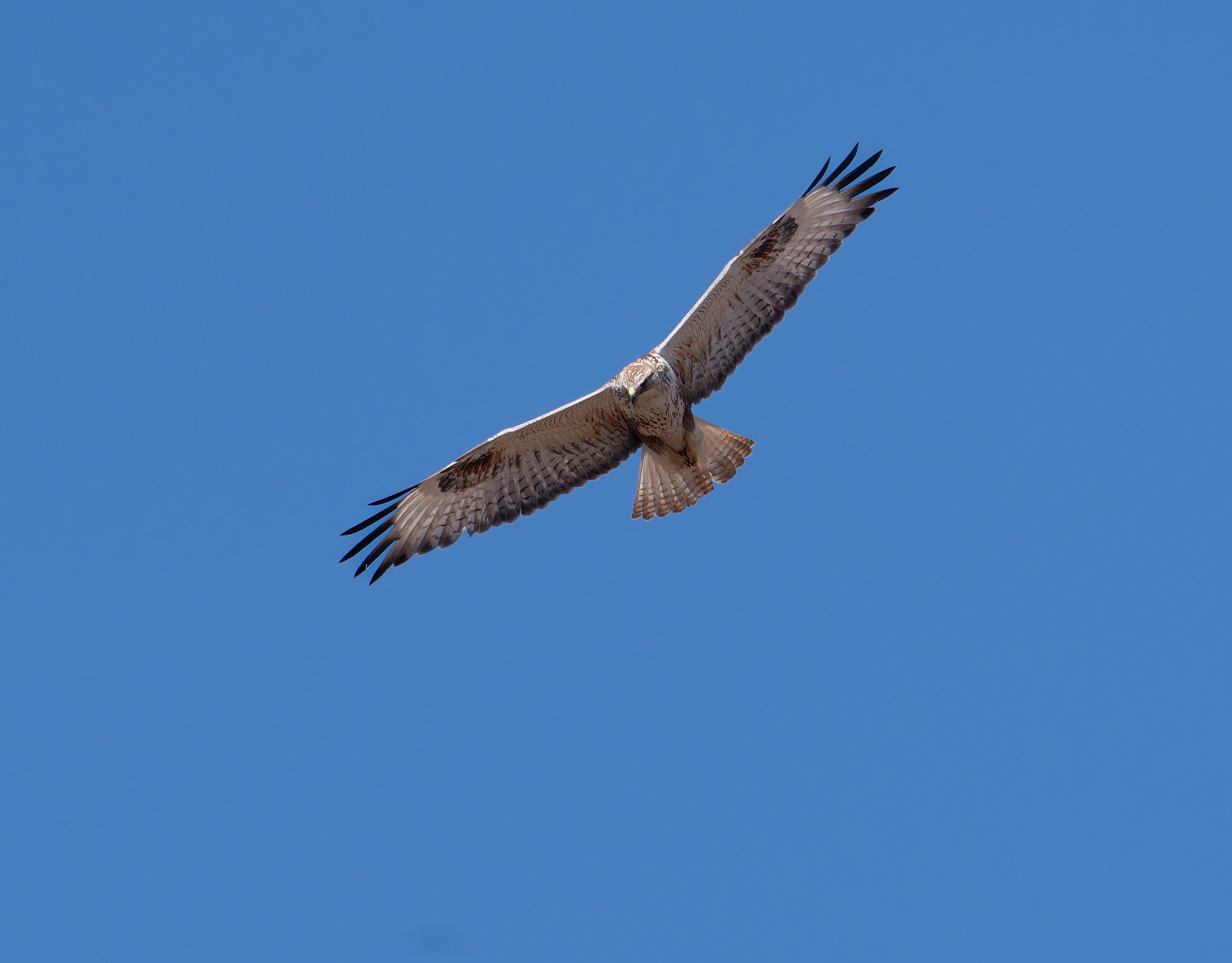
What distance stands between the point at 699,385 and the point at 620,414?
71cm

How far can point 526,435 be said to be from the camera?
10375mm

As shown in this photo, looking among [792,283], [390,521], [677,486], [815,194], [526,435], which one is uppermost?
[815,194]

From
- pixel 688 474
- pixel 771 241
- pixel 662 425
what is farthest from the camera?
pixel 688 474

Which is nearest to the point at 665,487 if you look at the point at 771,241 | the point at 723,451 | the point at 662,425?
the point at 723,451

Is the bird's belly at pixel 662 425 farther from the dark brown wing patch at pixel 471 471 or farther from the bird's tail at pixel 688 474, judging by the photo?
the dark brown wing patch at pixel 471 471

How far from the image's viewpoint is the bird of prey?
10.4 metres

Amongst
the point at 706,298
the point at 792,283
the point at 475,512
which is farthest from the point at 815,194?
the point at 475,512

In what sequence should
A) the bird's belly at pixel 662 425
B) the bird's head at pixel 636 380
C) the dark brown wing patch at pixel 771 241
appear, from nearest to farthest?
1. the bird's head at pixel 636 380
2. the bird's belly at pixel 662 425
3. the dark brown wing patch at pixel 771 241

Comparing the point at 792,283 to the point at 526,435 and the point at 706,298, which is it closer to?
the point at 706,298

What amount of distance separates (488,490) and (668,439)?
154cm

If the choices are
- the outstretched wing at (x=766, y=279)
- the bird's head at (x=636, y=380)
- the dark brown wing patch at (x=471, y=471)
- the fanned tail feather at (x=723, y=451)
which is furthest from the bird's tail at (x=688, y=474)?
the dark brown wing patch at (x=471, y=471)

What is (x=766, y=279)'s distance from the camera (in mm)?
10617

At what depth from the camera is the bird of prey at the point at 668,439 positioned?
34.0 feet

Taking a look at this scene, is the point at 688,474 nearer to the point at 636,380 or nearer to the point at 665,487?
the point at 665,487
